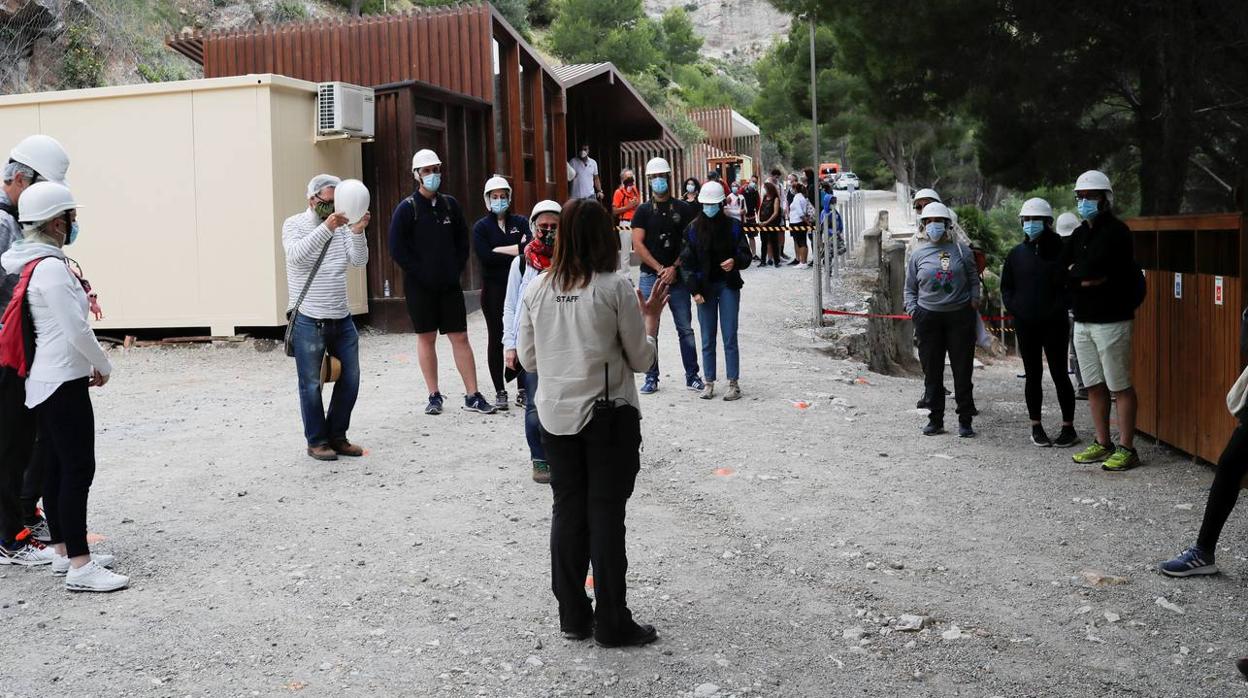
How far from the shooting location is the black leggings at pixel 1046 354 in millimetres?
9094

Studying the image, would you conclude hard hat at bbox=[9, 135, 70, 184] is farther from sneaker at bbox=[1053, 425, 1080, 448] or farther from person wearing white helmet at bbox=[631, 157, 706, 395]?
sneaker at bbox=[1053, 425, 1080, 448]

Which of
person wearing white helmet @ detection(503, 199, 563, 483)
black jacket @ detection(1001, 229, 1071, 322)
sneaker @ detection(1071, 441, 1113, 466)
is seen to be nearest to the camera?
person wearing white helmet @ detection(503, 199, 563, 483)

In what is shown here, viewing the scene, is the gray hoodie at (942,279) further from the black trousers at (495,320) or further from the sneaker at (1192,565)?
the sneaker at (1192,565)

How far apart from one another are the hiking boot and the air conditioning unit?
6797 millimetres

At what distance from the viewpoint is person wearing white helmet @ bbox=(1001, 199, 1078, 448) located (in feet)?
29.5

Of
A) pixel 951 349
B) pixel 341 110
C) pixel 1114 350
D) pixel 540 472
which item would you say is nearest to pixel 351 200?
pixel 540 472

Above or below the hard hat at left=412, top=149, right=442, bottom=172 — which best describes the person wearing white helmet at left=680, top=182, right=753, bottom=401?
below

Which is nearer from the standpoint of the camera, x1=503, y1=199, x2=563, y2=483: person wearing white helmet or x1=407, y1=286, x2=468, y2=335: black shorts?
x1=503, y1=199, x2=563, y2=483: person wearing white helmet

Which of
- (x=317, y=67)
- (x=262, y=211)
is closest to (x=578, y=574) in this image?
(x=262, y=211)

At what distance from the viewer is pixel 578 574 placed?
198 inches

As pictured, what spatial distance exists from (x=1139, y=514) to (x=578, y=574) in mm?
3923

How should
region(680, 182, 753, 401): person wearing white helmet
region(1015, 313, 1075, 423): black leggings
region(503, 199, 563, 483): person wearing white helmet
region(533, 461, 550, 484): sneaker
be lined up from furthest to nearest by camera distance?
1. region(680, 182, 753, 401): person wearing white helmet
2. region(1015, 313, 1075, 423): black leggings
3. region(533, 461, 550, 484): sneaker
4. region(503, 199, 563, 483): person wearing white helmet

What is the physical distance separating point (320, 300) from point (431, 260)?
1.52 metres

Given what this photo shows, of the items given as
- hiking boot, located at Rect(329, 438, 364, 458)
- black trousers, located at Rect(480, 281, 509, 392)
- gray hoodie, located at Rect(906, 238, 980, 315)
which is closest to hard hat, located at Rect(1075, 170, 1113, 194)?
gray hoodie, located at Rect(906, 238, 980, 315)
